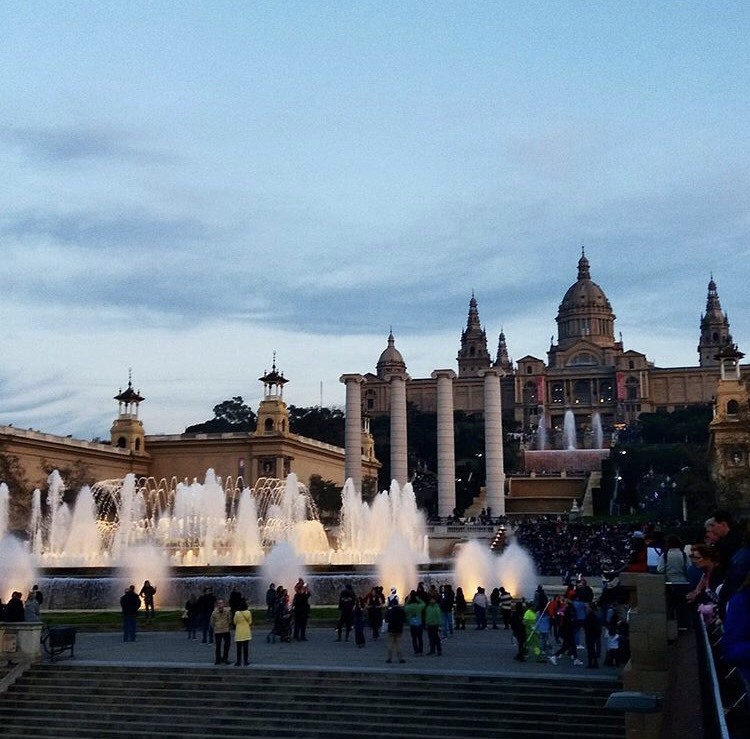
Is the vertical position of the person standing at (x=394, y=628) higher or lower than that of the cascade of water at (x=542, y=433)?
lower

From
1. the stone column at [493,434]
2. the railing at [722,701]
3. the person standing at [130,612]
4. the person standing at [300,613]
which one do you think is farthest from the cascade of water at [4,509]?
the railing at [722,701]

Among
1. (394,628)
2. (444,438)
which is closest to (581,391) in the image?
(444,438)

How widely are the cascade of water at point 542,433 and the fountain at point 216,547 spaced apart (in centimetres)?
6298

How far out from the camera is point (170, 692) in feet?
62.3

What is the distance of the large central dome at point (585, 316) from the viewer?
589 ft

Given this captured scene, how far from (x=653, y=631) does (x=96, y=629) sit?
1836 centimetres

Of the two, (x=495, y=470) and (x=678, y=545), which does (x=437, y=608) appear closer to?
(x=678, y=545)

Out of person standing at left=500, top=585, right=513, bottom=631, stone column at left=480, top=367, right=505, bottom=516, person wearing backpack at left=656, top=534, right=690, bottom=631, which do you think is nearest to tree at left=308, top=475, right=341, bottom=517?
stone column at left=480, top=367, right=505, bottom=516

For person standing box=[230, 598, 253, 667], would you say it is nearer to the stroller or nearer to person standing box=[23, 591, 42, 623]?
the stroller

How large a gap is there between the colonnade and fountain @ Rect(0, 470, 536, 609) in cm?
624

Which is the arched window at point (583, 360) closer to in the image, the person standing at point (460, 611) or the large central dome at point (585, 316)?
the large central dome at point (585, 316)

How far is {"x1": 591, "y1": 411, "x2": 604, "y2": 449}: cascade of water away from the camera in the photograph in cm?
14438

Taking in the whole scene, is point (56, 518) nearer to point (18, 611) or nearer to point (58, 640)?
point (18, 611)

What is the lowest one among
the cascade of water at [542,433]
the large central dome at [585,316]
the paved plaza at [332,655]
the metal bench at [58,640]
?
the paved plaza at [332,655]
